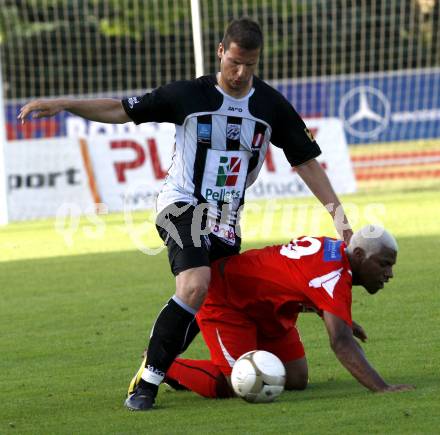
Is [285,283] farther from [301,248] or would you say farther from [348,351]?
[348,351]

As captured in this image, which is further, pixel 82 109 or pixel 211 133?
pixel 211 133

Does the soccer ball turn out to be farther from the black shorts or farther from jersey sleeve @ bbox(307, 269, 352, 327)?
the black shorts

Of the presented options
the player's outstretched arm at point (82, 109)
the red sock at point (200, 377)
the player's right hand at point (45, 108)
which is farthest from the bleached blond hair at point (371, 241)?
the player's right hand at point (45, 108)

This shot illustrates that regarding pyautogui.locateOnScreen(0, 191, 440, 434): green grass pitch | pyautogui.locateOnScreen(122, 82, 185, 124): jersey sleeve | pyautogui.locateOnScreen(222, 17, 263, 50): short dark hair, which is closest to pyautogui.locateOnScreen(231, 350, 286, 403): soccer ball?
pyautogui.locateOnScreen(0, 191, 440, 434): green grass pitch

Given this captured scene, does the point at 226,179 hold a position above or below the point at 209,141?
below

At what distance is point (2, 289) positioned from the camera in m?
12.0

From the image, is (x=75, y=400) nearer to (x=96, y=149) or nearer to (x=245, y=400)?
(x=245, y=400)

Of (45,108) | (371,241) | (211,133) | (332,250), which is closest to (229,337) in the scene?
(332,250)

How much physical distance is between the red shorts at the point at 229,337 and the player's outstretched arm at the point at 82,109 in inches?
49.8

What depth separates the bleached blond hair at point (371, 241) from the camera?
20.5ft

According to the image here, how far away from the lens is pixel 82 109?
6699 millimetres

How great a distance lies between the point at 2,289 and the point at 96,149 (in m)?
8.52

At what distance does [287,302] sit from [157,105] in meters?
1.42

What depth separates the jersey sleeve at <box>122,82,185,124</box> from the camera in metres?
6.84
